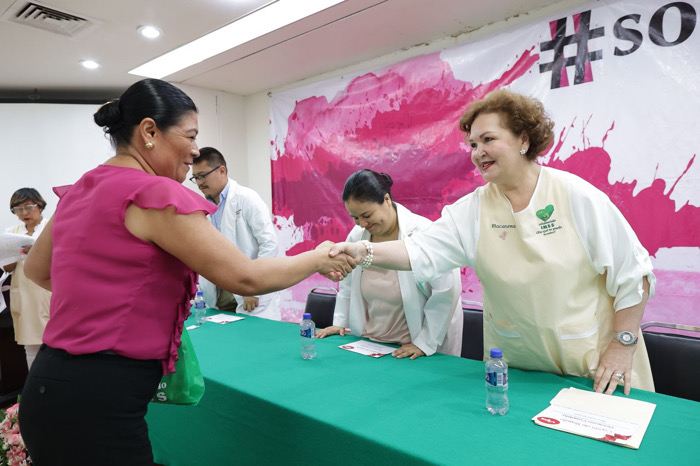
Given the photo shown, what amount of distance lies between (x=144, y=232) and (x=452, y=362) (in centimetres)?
123

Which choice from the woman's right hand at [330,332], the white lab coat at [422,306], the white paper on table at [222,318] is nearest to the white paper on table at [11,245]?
the white paper on table at [222,318]

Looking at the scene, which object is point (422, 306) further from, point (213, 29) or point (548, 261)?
point (213, 29)

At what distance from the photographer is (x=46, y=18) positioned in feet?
9.07

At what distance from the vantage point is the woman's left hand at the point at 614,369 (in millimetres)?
1315

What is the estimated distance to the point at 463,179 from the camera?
125 inches

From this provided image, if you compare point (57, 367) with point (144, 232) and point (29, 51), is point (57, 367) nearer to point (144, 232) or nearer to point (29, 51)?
point (144, 232)

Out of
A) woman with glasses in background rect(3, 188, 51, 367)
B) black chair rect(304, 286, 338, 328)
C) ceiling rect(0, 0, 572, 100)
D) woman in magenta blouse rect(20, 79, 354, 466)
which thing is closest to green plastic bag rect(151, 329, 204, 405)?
woman in magenta blouse rect(20, 79, 354, 466)

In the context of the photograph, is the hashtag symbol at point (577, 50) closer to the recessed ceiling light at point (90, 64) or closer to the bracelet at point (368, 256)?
the bracelet at point (368, 256)

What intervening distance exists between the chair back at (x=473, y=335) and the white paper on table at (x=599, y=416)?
899 millimetres

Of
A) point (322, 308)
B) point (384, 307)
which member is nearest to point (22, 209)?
point (322, 308)

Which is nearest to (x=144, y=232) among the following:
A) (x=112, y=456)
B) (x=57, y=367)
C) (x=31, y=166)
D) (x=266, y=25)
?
(x=57, y=367)

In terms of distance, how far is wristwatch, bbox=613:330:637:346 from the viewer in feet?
4.43

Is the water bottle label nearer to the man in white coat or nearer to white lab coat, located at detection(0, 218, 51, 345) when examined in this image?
the man in white coat

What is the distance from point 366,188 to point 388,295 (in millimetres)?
533
